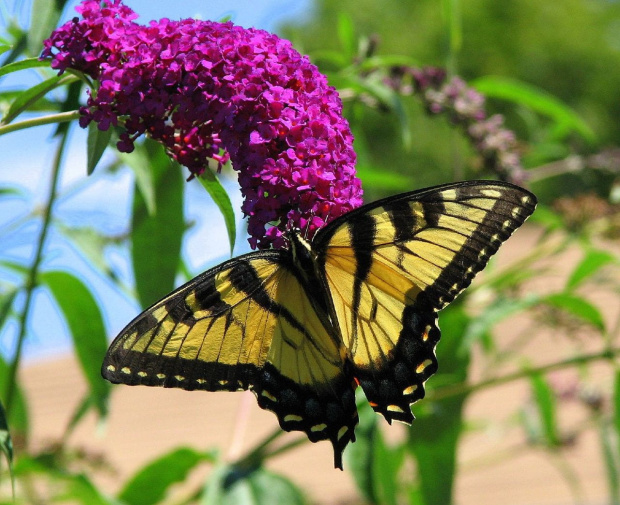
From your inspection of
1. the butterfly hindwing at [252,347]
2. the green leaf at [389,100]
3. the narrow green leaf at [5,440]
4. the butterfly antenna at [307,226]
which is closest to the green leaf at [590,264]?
the green leaf at [389,100]

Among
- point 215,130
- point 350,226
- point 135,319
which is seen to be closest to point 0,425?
point 135,319

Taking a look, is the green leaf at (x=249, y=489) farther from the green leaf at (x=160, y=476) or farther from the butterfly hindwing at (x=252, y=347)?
the butterfly hindwing at (x=252, y=347)

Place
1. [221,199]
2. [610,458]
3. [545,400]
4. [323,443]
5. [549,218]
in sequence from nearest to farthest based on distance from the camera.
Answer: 1. [221,199]
2. [549,218]
3. [545,400]
4. [610,458]
5. [323,443]

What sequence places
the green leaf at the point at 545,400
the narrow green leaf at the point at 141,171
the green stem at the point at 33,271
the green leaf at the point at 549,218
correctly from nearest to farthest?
1. the narrow green leaf at the point at 141,171
2. the green stem at the point at 33,271
3. the green leaf at the point at 549,218
4. the green leaf at the point at 545,400

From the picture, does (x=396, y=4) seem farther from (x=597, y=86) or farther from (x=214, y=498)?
(x=214, y=498)

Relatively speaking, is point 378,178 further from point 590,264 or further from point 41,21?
point 41,21

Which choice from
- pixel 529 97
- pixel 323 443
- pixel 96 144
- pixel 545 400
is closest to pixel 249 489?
pixel 96 144

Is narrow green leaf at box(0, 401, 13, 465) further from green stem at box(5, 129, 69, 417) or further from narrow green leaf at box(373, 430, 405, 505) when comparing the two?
narrow green leaf at box(373, 430, 405, 505)
